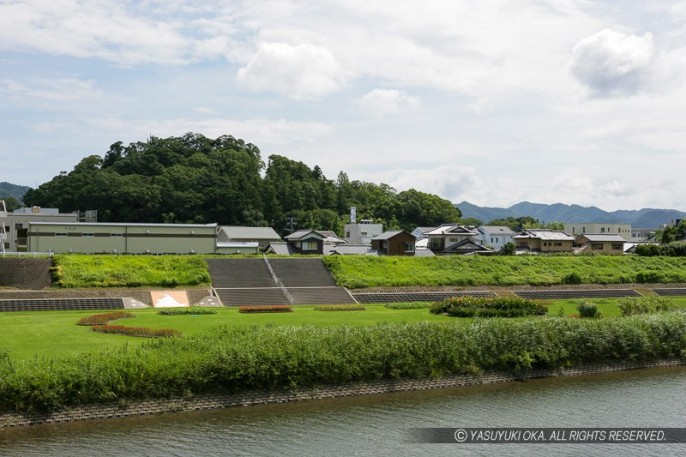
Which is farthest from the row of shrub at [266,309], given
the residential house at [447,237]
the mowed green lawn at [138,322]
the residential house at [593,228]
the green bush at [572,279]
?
the residential house at [593,228]

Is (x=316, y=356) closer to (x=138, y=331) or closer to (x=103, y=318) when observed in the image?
(x=138, y=331)

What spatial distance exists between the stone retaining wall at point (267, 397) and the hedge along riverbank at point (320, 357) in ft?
0.62

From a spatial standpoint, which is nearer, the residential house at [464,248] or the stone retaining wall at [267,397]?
the stone retaining wall at [267,397]

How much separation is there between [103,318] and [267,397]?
14.1 meters

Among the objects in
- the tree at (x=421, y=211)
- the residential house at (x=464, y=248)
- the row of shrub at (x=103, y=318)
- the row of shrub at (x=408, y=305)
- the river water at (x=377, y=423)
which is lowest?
the river water at (x=377, y=423)

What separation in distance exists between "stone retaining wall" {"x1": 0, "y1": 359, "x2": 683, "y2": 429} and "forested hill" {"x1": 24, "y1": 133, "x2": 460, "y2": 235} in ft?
213

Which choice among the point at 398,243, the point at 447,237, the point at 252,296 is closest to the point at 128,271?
the point at 252,296

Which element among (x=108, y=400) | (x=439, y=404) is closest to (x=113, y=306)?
(x=108, y=400)

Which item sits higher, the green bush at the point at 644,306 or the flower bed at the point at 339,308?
the green bush at the point at 644,306

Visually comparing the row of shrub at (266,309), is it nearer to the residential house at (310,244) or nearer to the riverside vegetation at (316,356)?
the riverside vegetation at (316,356)

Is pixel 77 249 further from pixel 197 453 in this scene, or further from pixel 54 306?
pixel 197 453

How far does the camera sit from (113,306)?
123ft

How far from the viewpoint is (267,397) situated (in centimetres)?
2052

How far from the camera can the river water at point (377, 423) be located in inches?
652
